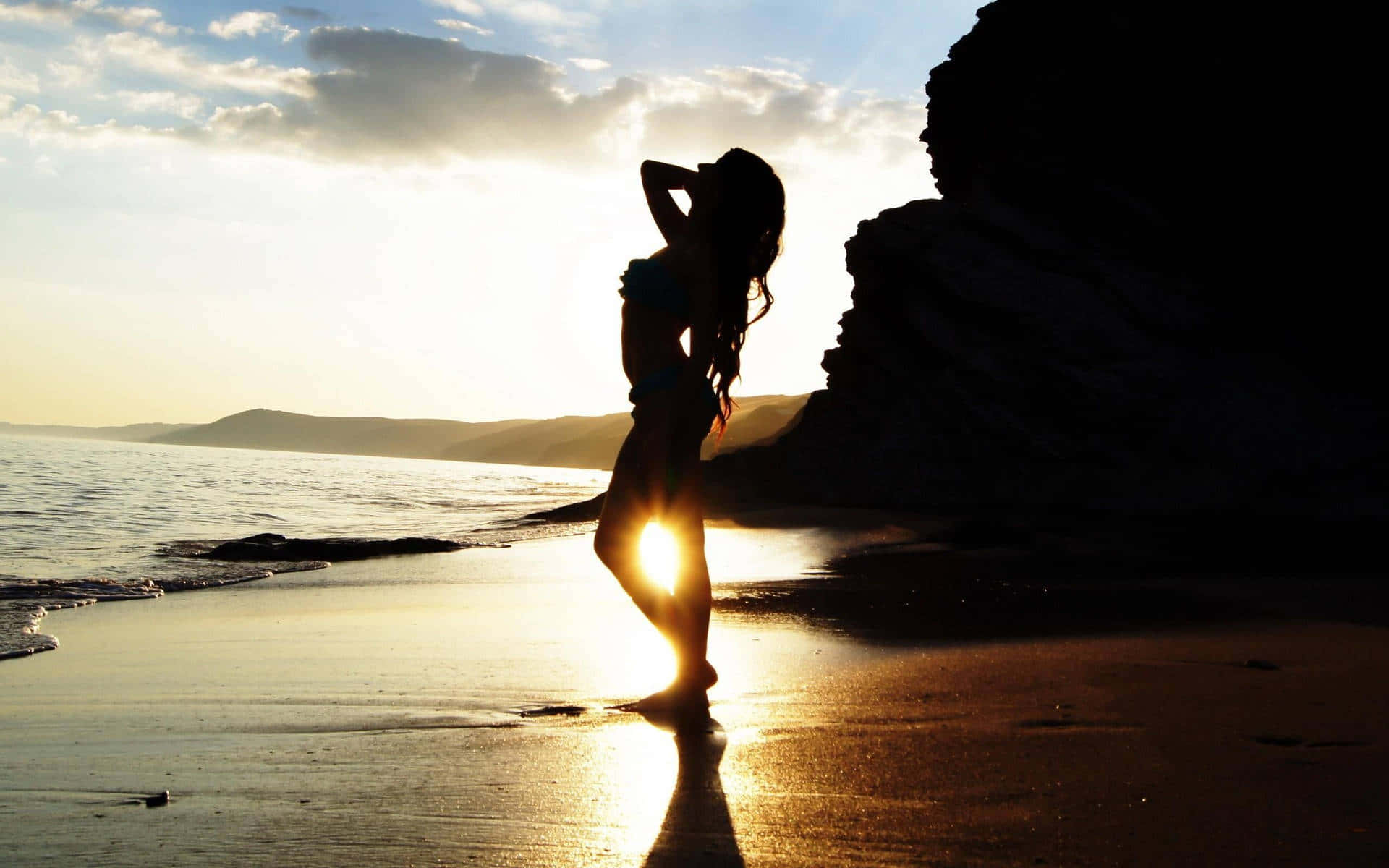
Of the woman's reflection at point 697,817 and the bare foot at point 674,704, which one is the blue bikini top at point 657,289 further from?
the woman's reflection at point 697,817

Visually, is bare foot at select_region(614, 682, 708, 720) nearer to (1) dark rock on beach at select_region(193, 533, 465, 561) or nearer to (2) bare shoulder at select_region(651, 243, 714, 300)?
(2) bare shoulder at select_region(651, 243, 714, 300)

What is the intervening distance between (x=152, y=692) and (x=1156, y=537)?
1099 cm

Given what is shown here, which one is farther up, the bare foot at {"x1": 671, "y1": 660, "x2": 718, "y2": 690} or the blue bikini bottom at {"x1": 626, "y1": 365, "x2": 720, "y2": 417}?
the blue bikini bottom at {"x1": 626, "y1": 365, "x2": 720, "y2": 417}

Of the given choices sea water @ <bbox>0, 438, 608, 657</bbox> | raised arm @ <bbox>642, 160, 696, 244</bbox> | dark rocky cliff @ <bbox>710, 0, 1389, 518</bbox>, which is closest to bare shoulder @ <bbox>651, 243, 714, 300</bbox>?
raised arm @ <bbox>642, 160, 696, 244</bbox>

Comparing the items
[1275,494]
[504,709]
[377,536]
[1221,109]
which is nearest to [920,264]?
[1221,109]

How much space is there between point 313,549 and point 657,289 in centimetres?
1156

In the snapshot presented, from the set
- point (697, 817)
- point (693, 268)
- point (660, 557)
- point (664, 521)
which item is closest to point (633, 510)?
point (664, 521)

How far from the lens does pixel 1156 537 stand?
40.2ft

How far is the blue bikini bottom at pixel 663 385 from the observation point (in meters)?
3.90

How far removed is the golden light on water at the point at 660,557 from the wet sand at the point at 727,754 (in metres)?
0.51

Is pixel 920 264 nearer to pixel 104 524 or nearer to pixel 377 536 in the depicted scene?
pixel 377 536

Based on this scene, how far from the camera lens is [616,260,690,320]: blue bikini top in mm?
3928

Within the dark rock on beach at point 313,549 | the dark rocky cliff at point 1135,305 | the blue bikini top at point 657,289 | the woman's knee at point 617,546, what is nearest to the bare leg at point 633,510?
the woman's knee at point 617,546

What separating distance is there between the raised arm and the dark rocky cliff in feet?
50.1
